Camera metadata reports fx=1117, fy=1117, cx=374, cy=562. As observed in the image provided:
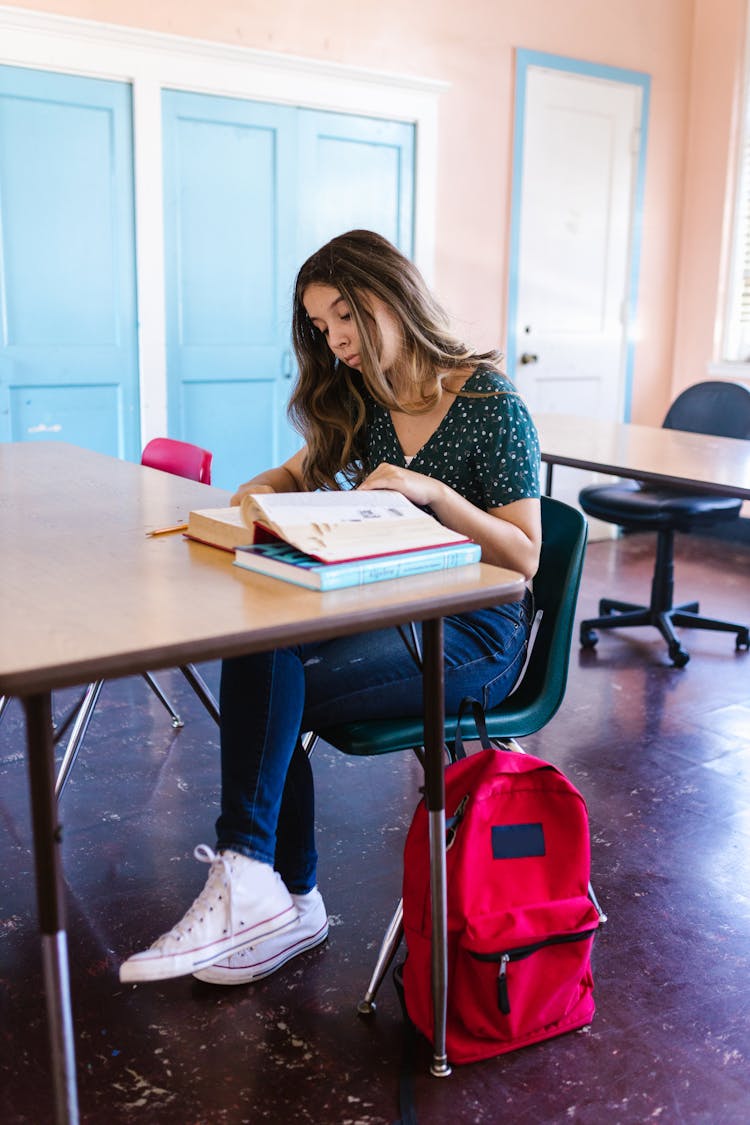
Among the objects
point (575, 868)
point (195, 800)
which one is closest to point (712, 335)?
point (195, 800)

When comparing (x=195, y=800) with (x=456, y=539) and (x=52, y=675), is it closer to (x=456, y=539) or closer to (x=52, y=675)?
(x=456, y=539)

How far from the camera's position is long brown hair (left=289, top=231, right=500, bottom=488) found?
2.02 meters

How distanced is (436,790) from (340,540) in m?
0.39

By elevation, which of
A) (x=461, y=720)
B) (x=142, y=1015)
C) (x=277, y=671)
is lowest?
(x=142, y=1015)

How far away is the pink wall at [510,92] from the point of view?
4.55m

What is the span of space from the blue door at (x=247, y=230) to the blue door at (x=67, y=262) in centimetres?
20

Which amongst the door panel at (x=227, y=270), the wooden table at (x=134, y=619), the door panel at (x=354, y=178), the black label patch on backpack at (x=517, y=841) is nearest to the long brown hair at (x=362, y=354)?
the wooden table at (x=134, y=619)

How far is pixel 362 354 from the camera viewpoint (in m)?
2.04

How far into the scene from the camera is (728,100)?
580cm

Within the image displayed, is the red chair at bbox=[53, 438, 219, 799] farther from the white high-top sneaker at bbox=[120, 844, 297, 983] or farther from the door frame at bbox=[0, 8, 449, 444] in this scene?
the door frame at bbox=[0, 8, 449, 444]

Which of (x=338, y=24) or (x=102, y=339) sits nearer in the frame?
(x=102, y=339)

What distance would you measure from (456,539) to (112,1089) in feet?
3.17

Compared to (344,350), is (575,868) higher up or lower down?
lower down

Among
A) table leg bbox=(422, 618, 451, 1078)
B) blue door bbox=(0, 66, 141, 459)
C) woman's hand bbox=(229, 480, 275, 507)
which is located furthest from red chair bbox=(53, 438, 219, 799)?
blue door bbox=(0, 66, 141, 459)
